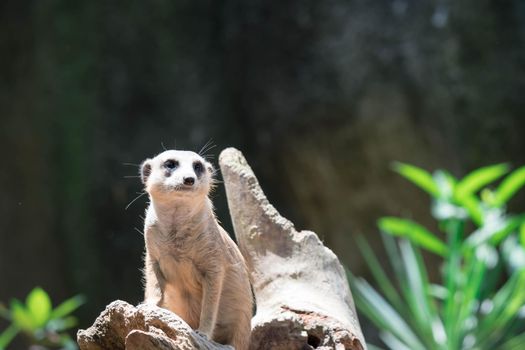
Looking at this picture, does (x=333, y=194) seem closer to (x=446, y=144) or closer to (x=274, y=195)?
(x=274, y=195)

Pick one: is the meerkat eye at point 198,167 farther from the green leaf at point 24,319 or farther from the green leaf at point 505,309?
the green leaf at point 505,309

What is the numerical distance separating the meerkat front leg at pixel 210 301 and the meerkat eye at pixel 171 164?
0.41 meters

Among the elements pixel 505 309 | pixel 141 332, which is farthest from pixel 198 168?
pixel 505 309

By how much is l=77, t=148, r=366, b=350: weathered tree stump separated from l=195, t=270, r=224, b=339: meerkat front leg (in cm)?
26

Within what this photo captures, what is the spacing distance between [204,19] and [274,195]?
A: 5.61 ft

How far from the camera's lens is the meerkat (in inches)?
117

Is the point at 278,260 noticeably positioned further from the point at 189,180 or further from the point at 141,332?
the point at 141,332

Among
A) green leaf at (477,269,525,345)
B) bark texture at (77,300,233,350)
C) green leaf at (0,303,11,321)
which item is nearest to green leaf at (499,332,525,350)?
green leaf at (477,269,525,345)

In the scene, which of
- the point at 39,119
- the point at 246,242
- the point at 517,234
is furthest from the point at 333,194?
the point at 246,242

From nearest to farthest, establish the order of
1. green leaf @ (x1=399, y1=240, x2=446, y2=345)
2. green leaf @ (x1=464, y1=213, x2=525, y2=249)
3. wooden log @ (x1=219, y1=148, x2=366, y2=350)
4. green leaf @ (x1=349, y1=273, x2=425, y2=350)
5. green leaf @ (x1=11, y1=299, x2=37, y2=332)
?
wooden log @ (x1=219, y1=148, x2=366, y2=350), green leaf @ (x1=11, y1=299, x2=37, y2=332), green leaf @ (x1=464, y1=213, x2=525, y2=249), green leaf @ (x1=399, y1=240, x2=446, y2=345), green leaf @ (x1=349, y1=273, x2=425, y2=350)

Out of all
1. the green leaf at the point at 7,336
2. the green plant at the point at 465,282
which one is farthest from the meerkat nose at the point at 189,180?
the green plant at the point at 465,282

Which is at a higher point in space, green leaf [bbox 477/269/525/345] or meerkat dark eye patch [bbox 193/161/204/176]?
green leaf [bbox 477/269/525/345]

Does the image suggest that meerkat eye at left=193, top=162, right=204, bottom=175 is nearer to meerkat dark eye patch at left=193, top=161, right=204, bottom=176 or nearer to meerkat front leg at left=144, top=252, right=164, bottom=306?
meerkat dark eye patch at left=193, top=161, right=204, bottom=176

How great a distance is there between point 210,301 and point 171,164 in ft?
1.71
